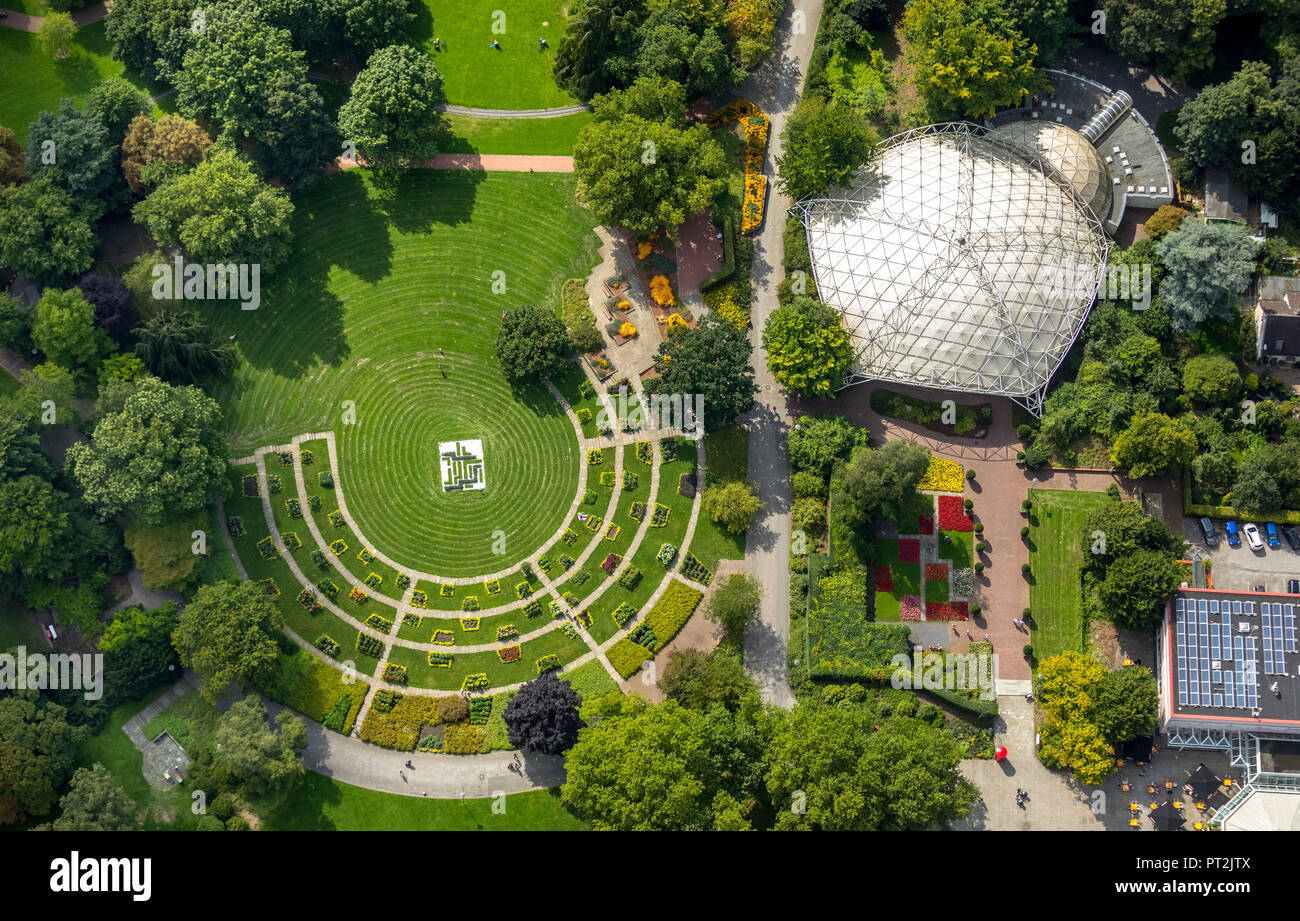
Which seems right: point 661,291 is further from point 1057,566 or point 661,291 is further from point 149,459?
point 149,459

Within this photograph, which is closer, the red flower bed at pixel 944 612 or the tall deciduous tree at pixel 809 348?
the tall deciduous tree at pixel 809 348

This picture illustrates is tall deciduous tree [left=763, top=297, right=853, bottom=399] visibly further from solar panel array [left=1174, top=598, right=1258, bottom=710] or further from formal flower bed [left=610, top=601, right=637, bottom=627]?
solar panel array [left=1174, top=598, right=1258, bottom=710]

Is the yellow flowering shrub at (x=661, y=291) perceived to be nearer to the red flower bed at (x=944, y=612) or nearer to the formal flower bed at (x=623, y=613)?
the formal flower bed at (x=623, y=613)

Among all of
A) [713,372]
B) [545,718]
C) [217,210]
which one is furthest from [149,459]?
[713,372]

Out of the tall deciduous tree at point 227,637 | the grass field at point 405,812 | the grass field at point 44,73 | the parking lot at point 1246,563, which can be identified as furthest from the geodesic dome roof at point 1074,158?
the grass field at point 44,73

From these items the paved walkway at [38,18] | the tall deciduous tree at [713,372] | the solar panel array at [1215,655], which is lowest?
the solar panel array at [1215,655]
